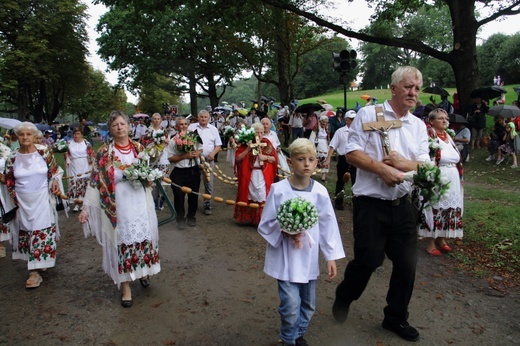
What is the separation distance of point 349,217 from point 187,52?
30.4m

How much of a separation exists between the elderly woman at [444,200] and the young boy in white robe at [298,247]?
3115 mm

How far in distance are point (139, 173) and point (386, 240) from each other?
269cm

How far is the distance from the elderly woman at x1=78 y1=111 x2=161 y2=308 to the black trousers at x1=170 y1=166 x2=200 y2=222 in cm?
302

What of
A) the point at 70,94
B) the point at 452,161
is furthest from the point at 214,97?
the point at 452,161

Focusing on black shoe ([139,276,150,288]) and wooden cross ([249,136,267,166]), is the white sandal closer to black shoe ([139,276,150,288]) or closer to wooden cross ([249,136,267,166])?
black shoe ([139,276,150,288])

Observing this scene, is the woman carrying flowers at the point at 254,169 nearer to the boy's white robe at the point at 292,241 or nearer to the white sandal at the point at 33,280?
the white sandal at the point at 33,280

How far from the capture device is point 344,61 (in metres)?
12.2

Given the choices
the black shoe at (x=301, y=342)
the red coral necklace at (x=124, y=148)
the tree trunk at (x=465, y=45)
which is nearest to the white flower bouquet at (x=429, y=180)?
the black shoe at (x=301, y=342)

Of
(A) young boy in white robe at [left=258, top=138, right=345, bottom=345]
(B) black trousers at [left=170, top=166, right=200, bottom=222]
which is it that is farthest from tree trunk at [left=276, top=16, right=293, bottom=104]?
(A) young boy in white robe at [left=258, top=138, right=345, bottom=345]

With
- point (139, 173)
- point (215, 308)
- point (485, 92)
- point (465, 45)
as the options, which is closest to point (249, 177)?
point (139, 173)

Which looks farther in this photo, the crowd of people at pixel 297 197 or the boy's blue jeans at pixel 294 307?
the crowd of people at pixel 297 197

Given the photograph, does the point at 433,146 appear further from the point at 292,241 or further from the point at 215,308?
the point at 215,308

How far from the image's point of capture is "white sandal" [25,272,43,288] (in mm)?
5392

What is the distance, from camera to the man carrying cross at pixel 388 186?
3.65 metres
